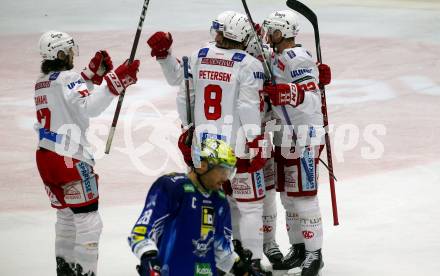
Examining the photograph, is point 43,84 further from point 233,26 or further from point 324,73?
point 324,73

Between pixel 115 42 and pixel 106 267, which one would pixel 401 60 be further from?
pixel 106 267

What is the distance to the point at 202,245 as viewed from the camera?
5.73m

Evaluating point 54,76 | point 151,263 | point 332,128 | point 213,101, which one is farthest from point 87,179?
point 332,128

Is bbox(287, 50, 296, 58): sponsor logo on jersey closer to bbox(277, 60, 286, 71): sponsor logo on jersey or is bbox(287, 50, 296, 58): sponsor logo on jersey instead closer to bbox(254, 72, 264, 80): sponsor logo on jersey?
bbox(277, 60, 286, 71): sponsor logo on jersey

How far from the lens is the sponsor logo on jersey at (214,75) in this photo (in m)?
7.61

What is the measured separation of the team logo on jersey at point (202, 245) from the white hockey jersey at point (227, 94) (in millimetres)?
1970

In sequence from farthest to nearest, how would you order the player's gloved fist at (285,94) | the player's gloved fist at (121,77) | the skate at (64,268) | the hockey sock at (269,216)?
the hockey sock at (269,216), the skate at (64,268), the player's gloved fist at (285,94), the player's gloved fist at (121,77)

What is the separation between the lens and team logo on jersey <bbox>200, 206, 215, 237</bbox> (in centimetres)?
566

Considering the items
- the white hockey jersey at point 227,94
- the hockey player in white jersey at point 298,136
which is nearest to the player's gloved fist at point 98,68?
the white hockey jersey at point 227,94

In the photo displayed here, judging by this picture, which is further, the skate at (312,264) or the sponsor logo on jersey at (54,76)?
the skate at (312,264)

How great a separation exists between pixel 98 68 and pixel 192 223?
2.52m

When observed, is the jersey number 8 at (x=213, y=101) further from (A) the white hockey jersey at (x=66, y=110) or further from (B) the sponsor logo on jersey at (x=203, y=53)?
(A) the white hockey jersey at (x=66, y=110)

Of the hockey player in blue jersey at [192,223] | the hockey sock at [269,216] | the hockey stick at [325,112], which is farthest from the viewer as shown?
the hockey stick at [325,112]

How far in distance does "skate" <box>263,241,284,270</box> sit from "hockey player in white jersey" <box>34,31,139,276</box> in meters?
1.43
